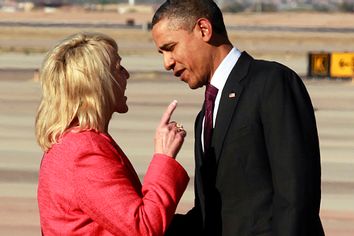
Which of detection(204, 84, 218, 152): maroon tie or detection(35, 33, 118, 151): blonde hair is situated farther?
detection(204, 84, 218, 152): maroon tie

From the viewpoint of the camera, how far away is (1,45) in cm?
6172

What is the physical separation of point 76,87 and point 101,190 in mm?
389

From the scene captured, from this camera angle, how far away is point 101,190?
386cm

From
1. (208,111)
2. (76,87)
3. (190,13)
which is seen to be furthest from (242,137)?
(76,87)

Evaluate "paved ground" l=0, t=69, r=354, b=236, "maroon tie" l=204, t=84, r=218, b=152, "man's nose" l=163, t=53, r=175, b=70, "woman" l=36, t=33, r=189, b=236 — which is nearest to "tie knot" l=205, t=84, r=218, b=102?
"maroon tie" l=204, t=84, r=218, b=152

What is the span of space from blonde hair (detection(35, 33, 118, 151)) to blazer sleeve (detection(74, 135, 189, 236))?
131mm

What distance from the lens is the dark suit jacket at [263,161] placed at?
407 centimetres

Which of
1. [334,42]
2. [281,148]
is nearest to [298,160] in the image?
[281,148]

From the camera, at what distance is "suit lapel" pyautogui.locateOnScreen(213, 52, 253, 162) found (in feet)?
13.8

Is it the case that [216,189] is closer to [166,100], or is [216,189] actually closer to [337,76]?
[166,100]

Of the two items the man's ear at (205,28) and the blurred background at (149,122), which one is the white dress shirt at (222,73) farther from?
the blurred background at (149,122)

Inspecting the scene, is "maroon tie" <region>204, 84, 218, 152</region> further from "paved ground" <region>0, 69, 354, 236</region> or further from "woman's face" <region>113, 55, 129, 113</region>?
"paved ground" <region>0, 69, 354, 236</region>

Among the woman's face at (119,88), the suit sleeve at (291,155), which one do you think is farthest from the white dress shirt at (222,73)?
the woman's face at (119,88)

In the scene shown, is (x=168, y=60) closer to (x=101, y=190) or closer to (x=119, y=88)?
(x=119, y=88)
